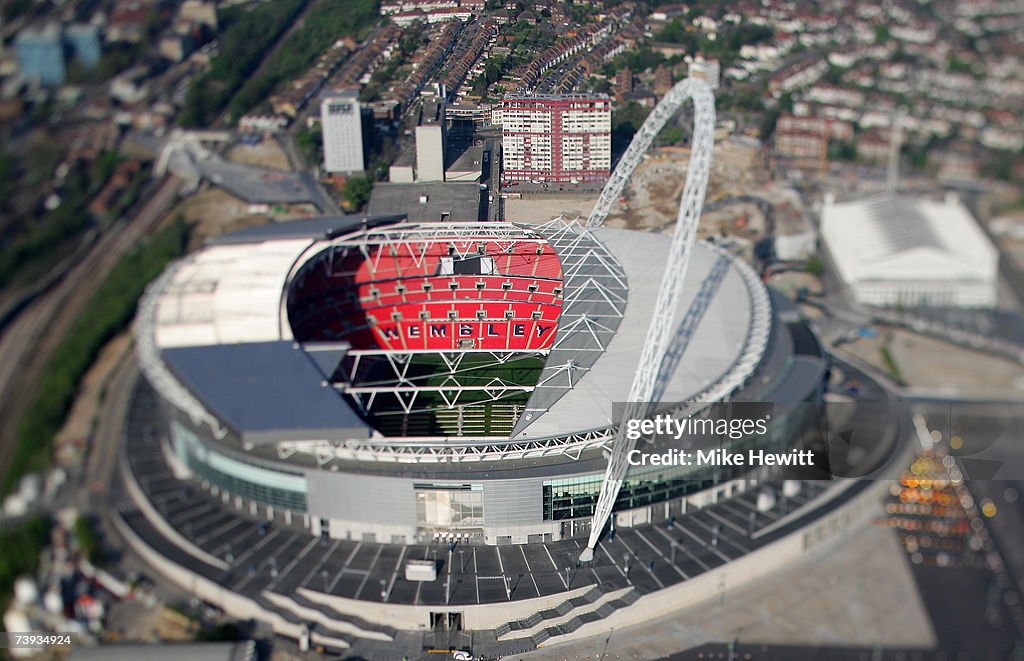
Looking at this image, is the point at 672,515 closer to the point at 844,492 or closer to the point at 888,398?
the point at 844,492

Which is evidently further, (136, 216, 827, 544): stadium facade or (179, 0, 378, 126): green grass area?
(179, 0, 378, 126): green grass area

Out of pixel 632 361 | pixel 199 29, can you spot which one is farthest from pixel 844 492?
pixel 199 29

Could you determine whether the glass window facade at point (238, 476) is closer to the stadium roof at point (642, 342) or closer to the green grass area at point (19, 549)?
the green grass area at point (19, 549)

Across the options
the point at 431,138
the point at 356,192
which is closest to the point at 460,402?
the point at 356,192

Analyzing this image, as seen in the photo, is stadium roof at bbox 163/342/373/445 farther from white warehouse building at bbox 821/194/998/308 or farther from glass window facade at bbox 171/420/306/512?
white warehouse building at bbox 821/194/998/308

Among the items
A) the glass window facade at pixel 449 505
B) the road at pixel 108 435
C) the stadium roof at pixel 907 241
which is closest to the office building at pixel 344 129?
the glass window facade at pixel 449 505

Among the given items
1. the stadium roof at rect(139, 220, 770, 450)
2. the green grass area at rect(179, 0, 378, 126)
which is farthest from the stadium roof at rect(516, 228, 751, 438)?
the green grass area at rect(179, 0, 378, 126)
